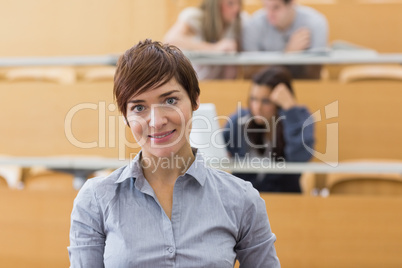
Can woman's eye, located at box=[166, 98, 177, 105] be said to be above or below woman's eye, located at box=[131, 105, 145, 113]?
above

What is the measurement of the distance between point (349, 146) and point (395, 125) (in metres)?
0.14

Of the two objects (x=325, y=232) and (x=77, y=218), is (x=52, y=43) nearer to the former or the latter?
(x=325, y=232)

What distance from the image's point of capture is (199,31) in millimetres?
1635

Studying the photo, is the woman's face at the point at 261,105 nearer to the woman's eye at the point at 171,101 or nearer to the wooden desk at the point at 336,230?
the wooden desk at the point at 336,230

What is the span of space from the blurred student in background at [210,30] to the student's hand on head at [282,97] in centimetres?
25

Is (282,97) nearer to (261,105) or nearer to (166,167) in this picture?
(261,105)

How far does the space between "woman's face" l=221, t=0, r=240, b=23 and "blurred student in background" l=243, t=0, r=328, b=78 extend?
54mm

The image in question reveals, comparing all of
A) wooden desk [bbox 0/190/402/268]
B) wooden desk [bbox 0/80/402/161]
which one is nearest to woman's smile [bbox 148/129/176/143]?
wooden desk [bbox 0/190/402/268]

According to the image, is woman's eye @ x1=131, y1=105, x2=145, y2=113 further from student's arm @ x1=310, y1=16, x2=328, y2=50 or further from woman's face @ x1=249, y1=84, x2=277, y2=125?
student's arm @ x1=310, y1=16, x2=328, y2=50

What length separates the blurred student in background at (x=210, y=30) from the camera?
160 centimetres

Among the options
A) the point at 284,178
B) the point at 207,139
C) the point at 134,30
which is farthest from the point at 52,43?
the point at 284,178

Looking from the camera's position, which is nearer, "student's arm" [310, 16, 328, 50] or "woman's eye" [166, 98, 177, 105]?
"woman's eye" [166, 98, 177, 105]

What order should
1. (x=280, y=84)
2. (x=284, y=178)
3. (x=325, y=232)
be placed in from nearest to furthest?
(x=325, y=232) → (x=284, y=178) → (x=280, y=84)

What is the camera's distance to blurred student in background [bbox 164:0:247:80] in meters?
1.60
